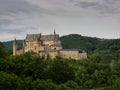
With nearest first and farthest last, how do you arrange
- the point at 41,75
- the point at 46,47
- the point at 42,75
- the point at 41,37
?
the point at 41,75, the point at 42,75, the point at 46,47, the point at 41,37

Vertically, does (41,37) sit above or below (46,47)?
above

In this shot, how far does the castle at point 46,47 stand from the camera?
14638cm

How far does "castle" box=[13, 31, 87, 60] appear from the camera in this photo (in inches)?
5763

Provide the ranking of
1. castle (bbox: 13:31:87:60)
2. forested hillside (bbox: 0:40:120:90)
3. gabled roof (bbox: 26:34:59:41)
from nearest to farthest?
forested hillside (bbox: 0:40:120:90) → castle (bbox: 13:31:87:60) → gabled roof (bbox: 26:34:59:41)

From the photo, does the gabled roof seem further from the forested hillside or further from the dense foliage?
the forested hillside

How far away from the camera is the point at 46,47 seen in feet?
504

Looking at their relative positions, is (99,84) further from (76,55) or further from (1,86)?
(1,86)

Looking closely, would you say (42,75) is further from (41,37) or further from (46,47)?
(41,37)

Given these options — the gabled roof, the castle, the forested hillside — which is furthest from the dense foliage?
the gabled roof

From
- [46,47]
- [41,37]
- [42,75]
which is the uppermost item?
[41,37]

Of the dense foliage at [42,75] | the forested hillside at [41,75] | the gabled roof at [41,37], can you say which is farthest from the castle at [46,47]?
the forested hillside at [41,75]

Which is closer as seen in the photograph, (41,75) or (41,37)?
(41,75)

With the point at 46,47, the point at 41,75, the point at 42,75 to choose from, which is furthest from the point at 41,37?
the point at 41,75

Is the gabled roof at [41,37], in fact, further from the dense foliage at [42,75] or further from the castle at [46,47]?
the dense foliage at [42,75]
